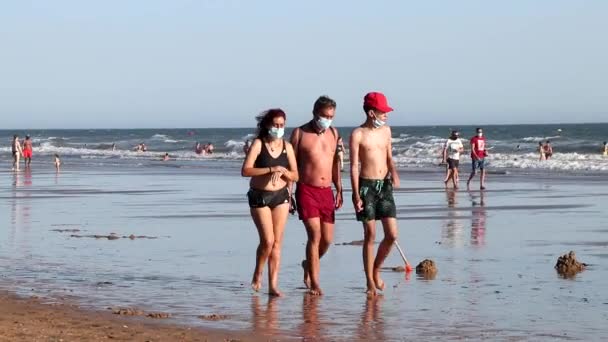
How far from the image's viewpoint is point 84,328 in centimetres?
770

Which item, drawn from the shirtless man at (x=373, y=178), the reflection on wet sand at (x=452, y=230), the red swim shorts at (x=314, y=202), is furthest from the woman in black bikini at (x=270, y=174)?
the reflection on wet sand at (x=452, y=230)

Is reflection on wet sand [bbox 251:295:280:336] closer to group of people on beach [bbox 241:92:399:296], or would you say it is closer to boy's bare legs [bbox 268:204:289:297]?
boy's bare legs [bbox 268:204:289:297]

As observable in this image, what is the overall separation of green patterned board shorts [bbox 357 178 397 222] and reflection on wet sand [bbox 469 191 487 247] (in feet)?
13.2

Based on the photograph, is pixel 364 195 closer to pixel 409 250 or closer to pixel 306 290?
pixel 306 290

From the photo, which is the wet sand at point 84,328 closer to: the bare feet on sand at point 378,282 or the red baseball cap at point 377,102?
the bare feet on sand at point 378,282

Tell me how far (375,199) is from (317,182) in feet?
1.65

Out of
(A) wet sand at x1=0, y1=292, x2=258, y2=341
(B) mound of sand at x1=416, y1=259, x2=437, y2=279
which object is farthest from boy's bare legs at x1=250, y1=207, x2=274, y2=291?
(B) mound of sand at x1=416, y1=259, x2=437, y2=279

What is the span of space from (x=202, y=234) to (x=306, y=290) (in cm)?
510

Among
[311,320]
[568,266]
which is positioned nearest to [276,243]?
[311,320]

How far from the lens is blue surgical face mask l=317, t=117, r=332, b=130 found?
9.33 meters

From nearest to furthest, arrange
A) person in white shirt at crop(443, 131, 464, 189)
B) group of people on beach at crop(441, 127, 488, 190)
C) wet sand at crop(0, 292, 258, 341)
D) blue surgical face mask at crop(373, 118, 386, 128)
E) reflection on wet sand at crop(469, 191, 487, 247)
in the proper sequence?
1. wet sand at crop(0, 292, 258, 341)
2. blue surgical face mask at crop(373, 118, 386, 128)
3. reflection on wet sand at crop(469, 191, 487, 247)
4. group of people on beach at crop(441, 127, 488, 190)
5. person in white shirt at crop(443, 131, 464, 189)

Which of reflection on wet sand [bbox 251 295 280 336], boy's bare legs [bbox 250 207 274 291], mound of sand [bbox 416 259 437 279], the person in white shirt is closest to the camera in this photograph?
reflection on wet sand [bbox 251 295 280 336]

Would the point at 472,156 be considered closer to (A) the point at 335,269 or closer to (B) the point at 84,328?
(A) the point at 335,269

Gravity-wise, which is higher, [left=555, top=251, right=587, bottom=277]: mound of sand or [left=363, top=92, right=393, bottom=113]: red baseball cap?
[left=363, top=92, right=393, bottom=113]: red baseball cap
